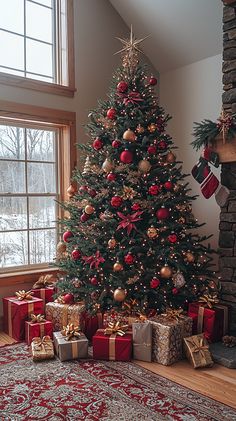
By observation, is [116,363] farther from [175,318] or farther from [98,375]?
[175,318]

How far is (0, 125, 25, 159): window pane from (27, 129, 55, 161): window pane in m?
0.08

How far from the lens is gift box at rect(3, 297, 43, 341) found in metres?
3.32

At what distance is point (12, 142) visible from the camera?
12.6ft

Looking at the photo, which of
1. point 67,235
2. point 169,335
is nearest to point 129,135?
point 67,235

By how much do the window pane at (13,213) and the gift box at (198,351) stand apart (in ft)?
6.57

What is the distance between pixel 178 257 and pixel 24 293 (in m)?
1.43

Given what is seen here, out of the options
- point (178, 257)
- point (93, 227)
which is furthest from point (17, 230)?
point (178, 257)

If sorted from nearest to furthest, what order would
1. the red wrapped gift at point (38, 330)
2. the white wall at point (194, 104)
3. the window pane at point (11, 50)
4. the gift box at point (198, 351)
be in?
1. the gift box at point (198, 351)
2. the red wrapped gift at point (38, 330)
3. the window pane at point (11, 50)
4. the white wall at point (194, 104)

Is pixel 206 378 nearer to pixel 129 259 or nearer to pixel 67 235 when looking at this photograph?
pixel 129 259

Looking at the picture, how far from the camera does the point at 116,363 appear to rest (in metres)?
2.79

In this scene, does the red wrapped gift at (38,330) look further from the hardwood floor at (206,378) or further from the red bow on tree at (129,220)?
the red bow on tree at (129,220)

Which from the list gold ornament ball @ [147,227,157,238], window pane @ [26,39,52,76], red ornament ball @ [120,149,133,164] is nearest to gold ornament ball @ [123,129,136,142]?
red ornament ball @ [120,149,133,164]

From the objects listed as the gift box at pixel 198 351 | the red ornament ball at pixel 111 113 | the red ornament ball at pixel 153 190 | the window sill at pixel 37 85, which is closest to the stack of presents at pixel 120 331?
the gift box at pixel 198 351

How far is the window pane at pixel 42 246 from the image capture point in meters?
4.01
